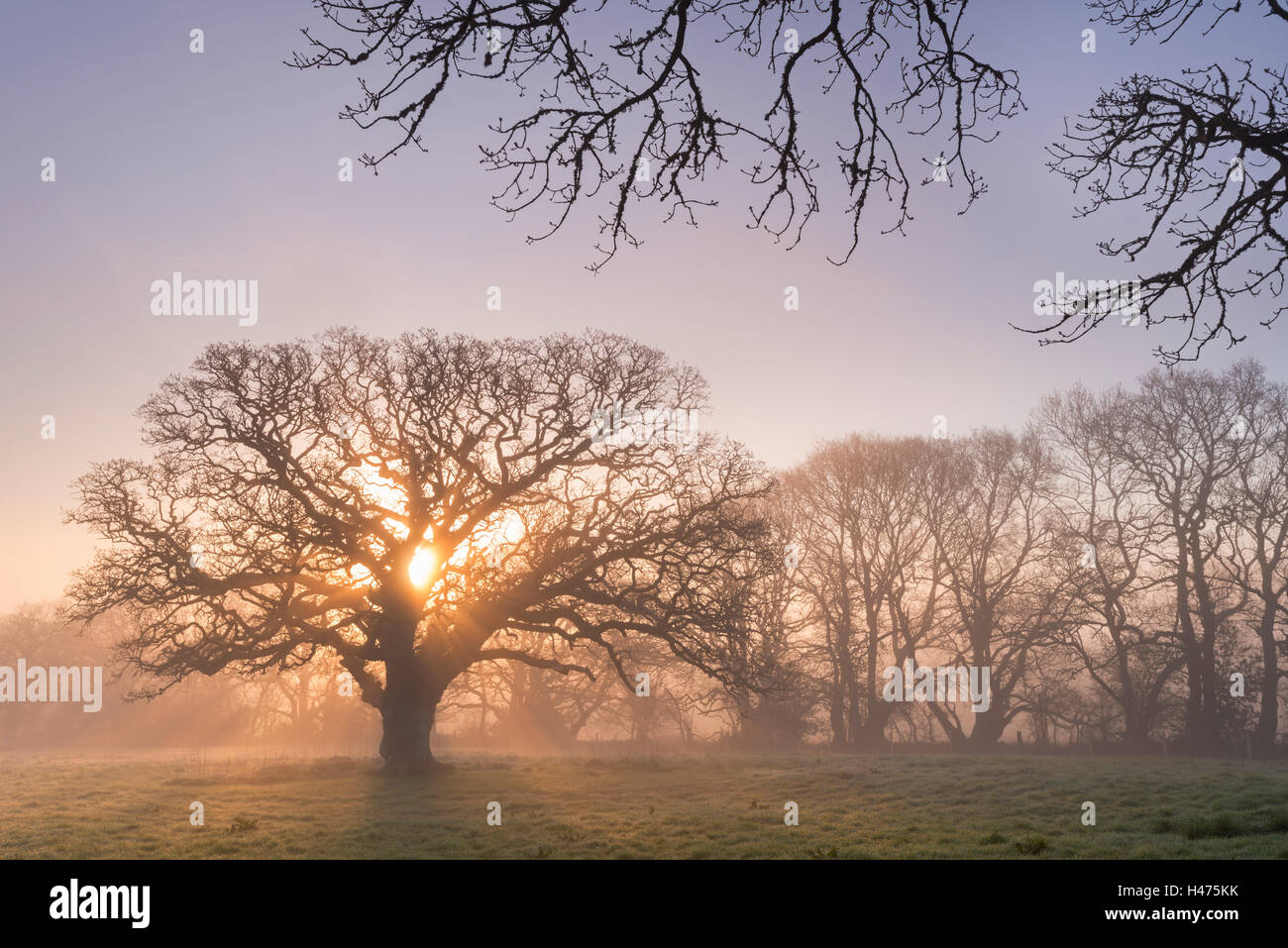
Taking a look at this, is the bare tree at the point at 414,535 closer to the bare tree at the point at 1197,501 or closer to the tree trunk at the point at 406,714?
the tree trunk at the point at 406,714

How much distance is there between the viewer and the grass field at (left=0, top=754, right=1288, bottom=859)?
39.4 ft

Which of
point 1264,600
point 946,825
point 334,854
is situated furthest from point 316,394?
point 1264,600

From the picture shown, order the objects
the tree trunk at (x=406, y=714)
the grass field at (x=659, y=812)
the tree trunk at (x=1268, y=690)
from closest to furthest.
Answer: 1. the grass field at (x=659, y=812)
2. the tree trunk at (x=406, y=714)
3. the tree trunk at (x=1268, y=690)

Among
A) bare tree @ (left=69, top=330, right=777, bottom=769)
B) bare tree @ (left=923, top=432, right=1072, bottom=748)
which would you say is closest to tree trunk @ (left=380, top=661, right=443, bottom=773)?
bare tree @ (left=69, top=330, right=777, bottom=769)

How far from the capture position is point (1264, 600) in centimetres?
3597

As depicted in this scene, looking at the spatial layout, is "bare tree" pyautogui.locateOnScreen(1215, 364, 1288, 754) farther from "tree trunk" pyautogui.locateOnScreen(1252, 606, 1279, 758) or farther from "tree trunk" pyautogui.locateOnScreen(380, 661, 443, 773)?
"tree trunk" pyautogui.locateOnScreen(380, 661, 443, 773)

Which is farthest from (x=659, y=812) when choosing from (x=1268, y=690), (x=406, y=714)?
(x=1268, y=690)

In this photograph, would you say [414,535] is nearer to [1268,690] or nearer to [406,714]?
[406,714]

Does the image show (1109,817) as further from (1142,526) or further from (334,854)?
(1142,526)

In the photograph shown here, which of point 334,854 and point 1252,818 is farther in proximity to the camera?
point 1252,818

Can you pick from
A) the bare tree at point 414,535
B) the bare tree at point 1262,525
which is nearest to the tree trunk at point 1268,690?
the bare tree at point 1262,525

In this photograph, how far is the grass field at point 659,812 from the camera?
1200cm

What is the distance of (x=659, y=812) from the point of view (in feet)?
52.3
